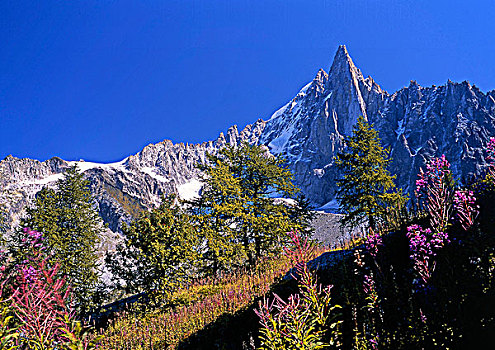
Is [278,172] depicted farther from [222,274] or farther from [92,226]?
[92,226]

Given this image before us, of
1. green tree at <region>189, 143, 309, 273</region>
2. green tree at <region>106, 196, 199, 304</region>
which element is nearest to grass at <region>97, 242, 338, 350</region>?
green tree at <region>106, 196, 199, 304</region>

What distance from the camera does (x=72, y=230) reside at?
749 inches

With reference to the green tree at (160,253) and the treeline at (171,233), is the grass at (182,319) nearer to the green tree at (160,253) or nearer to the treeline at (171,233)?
the green tree at (160,253)

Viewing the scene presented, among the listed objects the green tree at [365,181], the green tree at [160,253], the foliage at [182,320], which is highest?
the green tree at [365,181]

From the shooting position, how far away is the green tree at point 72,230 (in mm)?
17453

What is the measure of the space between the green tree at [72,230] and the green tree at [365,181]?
1868 cm

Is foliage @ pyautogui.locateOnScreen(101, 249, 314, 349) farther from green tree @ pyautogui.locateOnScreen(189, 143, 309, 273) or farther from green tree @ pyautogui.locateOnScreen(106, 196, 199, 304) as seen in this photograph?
green tree @ pyautogui.locateOnScreen(189, 143, 309, 273)

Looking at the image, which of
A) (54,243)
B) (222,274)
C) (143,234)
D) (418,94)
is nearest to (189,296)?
(222,274)

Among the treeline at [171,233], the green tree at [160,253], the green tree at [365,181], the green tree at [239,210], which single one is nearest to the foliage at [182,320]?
the green tree at [160,253]

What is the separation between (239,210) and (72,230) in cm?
1250

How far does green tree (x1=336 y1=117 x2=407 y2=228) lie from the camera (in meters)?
17.3

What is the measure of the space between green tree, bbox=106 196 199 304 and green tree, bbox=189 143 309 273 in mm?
2093

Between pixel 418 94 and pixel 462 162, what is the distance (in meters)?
69.5

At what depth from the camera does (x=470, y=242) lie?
450 cm
